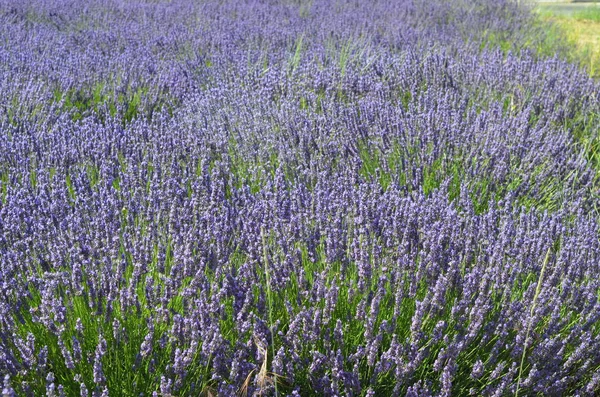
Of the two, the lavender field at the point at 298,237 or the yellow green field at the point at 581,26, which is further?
the yellow green field at the point at 581,26

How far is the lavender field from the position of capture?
1799 millimetres

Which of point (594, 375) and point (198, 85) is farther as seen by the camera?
point (198, 85)

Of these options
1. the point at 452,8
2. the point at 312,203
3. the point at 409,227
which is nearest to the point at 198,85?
the point at 312,203

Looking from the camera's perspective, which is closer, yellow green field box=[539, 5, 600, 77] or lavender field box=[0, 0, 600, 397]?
lavender field box=[0, 0, 600, 397]

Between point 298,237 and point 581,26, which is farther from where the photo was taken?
point 581,26

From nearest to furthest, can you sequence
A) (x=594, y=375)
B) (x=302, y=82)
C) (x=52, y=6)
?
1. (x=594, y=375)
2. (x=302, y=82)
3. (x=52, y=6)

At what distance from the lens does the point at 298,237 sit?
7.36 feet

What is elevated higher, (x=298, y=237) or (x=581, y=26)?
(x=298, y=237)

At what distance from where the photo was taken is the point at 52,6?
22.2 ft

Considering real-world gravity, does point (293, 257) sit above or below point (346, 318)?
above

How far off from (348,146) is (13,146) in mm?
1576

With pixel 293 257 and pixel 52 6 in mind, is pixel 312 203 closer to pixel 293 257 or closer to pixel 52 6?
pixel 293 257

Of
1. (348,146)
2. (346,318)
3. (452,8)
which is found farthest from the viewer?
(452,8)

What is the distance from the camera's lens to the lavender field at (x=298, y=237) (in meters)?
1.80
